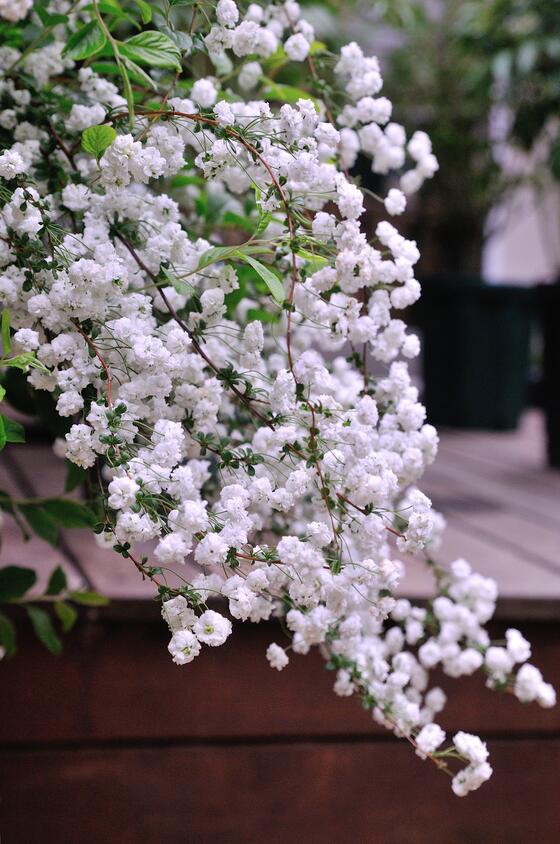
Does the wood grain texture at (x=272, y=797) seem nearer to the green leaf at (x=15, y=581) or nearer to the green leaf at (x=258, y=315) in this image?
the green leaf at (x=15, y=581)

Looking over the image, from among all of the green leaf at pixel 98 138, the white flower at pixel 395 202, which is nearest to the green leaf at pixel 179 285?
the green leaf at pixel 98 138

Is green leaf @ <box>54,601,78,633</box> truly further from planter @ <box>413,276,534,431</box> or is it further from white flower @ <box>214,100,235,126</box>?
planter @ <box>413,276,534,431</box>

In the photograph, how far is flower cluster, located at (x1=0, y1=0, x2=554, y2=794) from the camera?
73 centimetres

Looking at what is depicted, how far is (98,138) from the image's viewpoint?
0.75 meters

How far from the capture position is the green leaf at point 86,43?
0.79 m

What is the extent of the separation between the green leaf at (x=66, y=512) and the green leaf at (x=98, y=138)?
39 centimetres

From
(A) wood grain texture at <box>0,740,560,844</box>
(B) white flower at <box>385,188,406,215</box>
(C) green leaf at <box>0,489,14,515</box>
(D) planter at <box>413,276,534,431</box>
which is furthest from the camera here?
(D) planter at <box>413,276,534,431</box>

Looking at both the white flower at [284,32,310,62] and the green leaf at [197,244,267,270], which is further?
the white flower at [284,32,310,62]

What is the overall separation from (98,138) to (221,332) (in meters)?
0.19

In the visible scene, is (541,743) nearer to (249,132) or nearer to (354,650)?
(354,650)

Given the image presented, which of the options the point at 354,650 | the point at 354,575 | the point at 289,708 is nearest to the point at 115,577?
the point at 289,708

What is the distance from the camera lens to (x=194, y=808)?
116 centimetres

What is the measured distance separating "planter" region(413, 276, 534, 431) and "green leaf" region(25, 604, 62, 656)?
230 centimetres

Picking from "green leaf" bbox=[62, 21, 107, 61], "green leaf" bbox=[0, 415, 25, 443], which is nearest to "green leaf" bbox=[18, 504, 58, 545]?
"green leaf" bbox=[0, 415, 25, 443]
